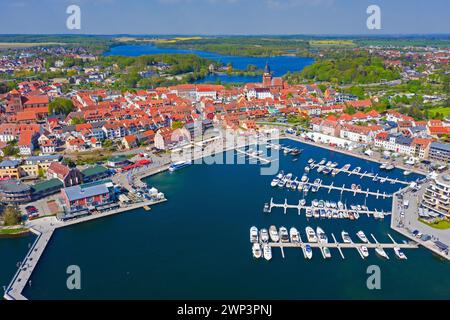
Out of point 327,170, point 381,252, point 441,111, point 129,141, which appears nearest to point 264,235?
point 381,252

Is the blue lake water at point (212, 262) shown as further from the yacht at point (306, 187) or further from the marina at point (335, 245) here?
the yacht at point (306, 187)

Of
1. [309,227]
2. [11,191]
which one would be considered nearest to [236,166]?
[309,227]

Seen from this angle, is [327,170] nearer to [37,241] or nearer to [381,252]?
[381,252]

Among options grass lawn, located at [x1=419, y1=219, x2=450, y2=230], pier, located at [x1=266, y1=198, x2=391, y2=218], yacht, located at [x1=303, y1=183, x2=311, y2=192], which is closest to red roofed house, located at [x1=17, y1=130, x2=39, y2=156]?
pier, located at [x1=266, y1=198, x2=391, y2=218]

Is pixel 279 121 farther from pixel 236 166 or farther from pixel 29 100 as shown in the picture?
pixel 29 100

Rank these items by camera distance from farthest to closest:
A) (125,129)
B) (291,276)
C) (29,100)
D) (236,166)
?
(29,100) → (125,129) → (236,166) → (291,276)

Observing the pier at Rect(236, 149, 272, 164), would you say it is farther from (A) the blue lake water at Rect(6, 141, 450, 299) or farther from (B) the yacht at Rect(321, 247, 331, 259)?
(B) the yacht at Rect(321, 247, 331, 259)
